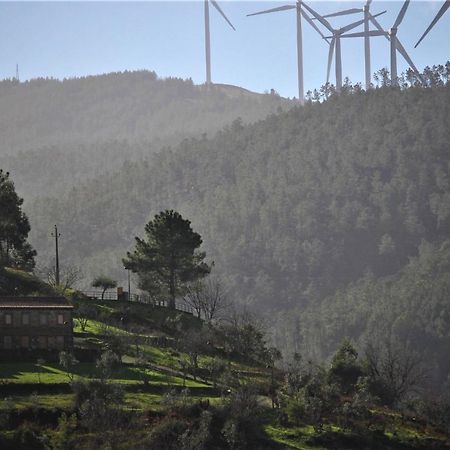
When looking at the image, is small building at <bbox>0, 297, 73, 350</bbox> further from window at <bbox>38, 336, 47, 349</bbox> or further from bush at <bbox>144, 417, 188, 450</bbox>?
bush at <bbox>144, 417, 188, 450</bbox>

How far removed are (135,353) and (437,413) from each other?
20.5 m

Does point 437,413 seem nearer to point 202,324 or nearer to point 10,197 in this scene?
point 202,324

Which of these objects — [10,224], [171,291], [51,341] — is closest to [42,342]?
[51,341]

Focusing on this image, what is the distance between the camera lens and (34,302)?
73.8m

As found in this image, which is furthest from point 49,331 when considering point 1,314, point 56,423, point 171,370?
point 56,423

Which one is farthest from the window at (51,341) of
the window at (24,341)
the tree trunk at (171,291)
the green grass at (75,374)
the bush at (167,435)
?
the tree trunk at (171,291)

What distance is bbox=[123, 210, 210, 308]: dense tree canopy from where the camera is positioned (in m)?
93.8

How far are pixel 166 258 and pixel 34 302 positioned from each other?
2141 cm

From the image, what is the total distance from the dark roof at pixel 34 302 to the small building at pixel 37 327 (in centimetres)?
8

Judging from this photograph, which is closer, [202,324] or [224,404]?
[224,404]

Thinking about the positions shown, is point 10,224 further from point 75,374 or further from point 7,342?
point 75,374

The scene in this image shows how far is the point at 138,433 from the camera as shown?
61.4 meters

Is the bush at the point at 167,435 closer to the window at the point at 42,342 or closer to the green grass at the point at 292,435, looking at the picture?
the green grass at the point at 292,435

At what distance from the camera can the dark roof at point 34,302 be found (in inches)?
2874
